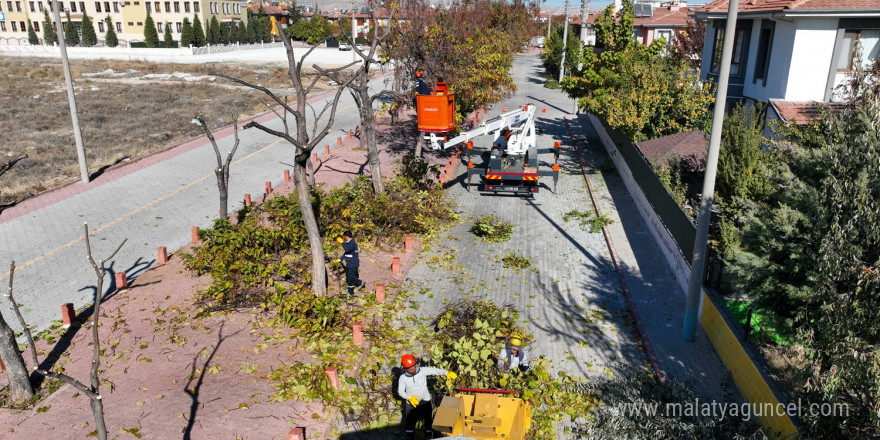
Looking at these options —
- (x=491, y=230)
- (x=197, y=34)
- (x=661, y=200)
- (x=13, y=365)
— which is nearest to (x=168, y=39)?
(x=197, y=34)

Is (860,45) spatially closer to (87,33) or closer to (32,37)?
(87,33)

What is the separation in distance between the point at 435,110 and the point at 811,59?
1387 cm

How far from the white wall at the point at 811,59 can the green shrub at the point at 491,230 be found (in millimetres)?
12459

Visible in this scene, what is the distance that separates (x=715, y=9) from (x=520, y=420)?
24706mm

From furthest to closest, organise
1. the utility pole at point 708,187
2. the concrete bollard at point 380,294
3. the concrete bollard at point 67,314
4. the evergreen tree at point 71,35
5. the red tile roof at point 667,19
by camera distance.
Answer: the evergreen tree at point 71,35 < the red tile roof at point 667,19 < the concrete bollard at point 380,294 < the concrete bollard at point 67,314 < the utility pole at point 708,187

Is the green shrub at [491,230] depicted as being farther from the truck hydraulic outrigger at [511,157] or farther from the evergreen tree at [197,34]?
the evergreen tree at [197,34]

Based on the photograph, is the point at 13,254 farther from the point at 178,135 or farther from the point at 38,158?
the point at 178,135

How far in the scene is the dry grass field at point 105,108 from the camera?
1006 inches

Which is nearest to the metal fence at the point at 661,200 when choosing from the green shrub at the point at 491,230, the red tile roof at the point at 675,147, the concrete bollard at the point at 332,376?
the red tile roof at the point at 675,147

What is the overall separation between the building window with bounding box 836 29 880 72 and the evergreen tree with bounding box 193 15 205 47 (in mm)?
78636

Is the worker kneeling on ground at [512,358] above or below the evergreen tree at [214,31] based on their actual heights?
below

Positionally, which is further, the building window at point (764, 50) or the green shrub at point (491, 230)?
the building window at point (764, 50)

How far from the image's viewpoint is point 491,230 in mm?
17016

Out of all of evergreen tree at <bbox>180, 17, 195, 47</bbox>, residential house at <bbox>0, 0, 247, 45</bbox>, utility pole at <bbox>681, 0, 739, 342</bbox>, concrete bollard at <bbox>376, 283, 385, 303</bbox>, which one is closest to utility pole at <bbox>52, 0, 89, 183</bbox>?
concrete bollard at <bbox>376, 283, 385, 303</bbox>
